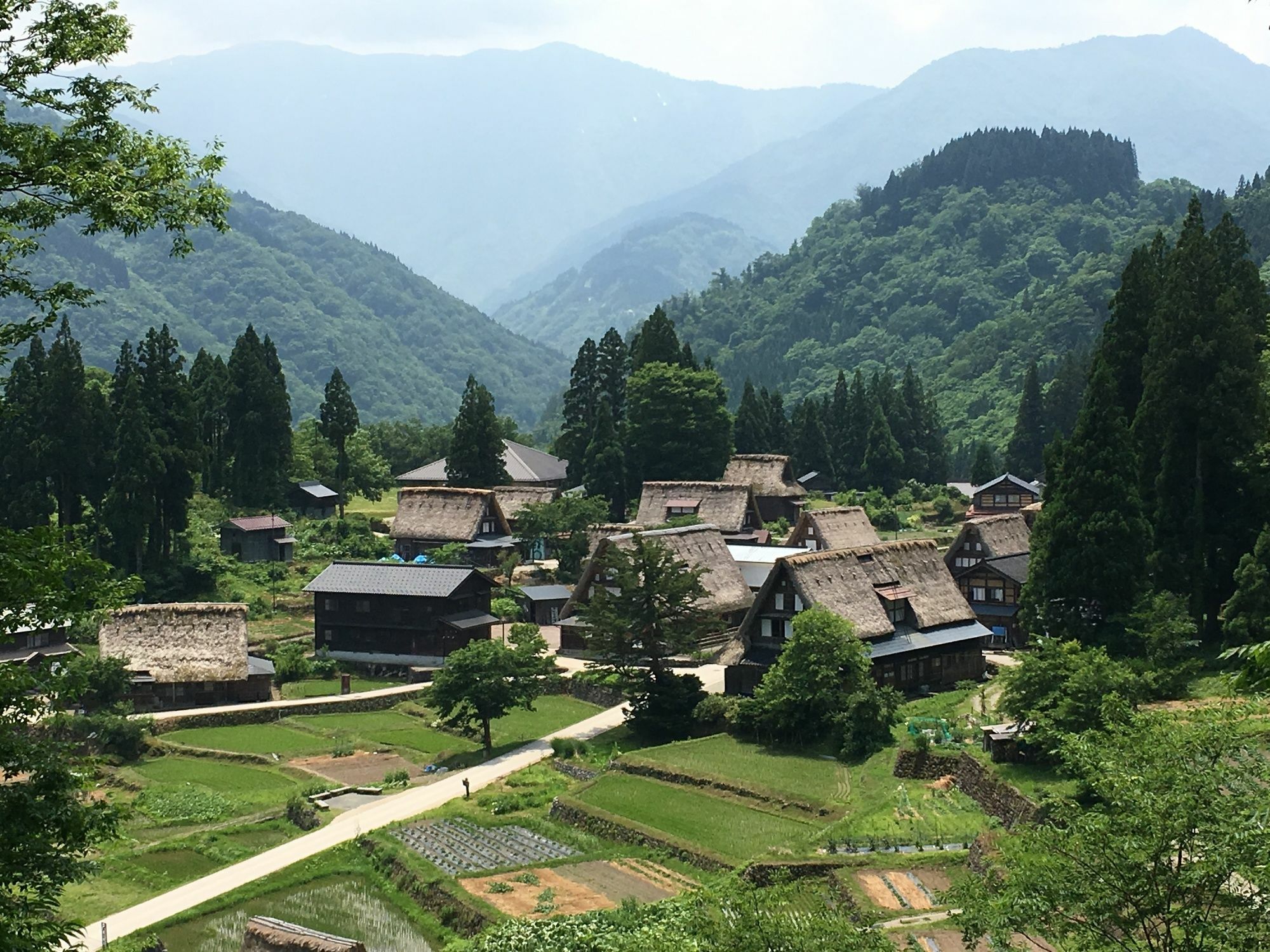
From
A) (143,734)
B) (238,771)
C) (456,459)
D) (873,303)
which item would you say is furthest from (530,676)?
(873,303)

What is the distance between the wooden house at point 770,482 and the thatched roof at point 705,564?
2020 cm

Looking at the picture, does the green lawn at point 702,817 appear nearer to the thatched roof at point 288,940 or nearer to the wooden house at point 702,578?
the thatched roof at point 288,940

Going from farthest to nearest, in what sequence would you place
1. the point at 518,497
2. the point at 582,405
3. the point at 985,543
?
the point at 582,405, the point at 518,497, the point at 985,543

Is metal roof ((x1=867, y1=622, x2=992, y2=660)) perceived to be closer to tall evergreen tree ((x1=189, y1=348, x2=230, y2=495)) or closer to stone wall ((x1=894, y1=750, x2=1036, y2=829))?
stone wall ((x1=894, y1=750, x2=1036, y2=829))

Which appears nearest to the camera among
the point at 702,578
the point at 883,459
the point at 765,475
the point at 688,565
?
the point at 688,565

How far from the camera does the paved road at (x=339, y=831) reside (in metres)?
29.9

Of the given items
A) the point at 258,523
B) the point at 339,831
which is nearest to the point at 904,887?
the point at 339,831

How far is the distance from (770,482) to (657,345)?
12478mm

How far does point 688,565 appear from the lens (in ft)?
165

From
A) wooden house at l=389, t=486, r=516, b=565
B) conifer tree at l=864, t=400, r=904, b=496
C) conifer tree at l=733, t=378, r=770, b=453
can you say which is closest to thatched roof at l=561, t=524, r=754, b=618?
wooden house at l=389, t=486, r=516, b=565

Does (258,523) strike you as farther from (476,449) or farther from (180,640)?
(180,640)

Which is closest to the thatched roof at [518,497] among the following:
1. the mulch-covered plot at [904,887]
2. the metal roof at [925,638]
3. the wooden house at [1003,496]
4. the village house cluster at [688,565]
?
the village house cluster at [688,565]

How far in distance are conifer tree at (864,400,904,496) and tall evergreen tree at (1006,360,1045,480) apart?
34.3 ft

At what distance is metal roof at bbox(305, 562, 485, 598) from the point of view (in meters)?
55.5
